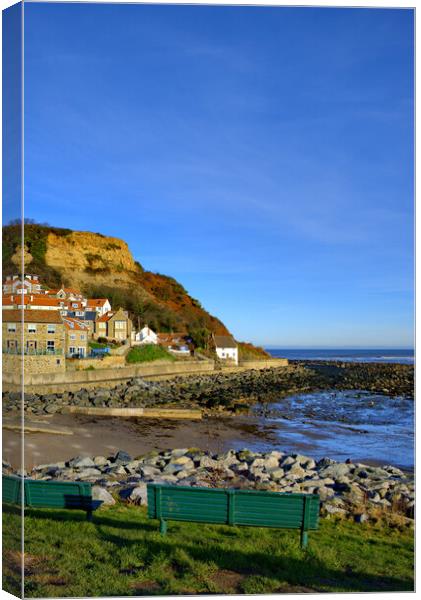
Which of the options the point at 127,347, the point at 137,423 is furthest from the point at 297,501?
the point at 137,423

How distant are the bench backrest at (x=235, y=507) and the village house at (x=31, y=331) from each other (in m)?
1.23

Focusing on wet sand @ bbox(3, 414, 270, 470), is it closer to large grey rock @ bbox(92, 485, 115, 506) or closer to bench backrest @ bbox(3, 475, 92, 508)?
large grey rock @ bbox(92, 485, 115, 506)

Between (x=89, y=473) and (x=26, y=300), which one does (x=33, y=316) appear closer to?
(x=26, y=300)

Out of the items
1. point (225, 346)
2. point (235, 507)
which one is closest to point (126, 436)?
point (225, 346)

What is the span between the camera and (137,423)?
11227 millimetres

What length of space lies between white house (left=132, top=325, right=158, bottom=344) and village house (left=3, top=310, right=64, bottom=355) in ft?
15.5

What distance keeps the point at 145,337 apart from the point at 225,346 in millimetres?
1511

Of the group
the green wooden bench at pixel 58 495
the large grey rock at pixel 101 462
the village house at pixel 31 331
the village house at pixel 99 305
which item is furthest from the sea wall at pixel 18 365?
the large grey rock at pixel 101 462

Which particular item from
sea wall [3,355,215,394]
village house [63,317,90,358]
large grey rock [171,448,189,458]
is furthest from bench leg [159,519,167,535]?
large grey rock [171,448,189,458]

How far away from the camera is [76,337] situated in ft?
18.9

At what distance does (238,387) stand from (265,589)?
45.2 ft

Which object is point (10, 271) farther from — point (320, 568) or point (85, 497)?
point (320, 568)

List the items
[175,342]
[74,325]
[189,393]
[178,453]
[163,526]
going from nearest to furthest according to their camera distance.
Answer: [163,526] → [74,325] → [178,453] → [175,342] → [189,393]

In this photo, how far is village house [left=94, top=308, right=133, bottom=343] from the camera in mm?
7062
